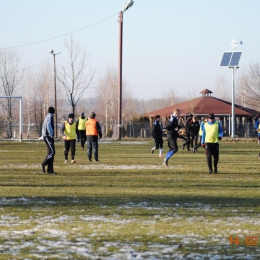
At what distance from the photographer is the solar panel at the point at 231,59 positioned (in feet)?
218

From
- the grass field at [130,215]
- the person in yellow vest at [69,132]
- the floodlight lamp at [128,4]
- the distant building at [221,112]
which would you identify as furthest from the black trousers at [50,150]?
the distant building at [221,112]

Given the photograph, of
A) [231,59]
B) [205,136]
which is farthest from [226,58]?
[205,136]

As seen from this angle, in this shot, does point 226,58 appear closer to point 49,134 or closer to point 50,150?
point 49,134

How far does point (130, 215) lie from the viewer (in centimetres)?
1195

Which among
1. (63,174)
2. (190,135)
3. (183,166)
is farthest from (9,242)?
(190,135)

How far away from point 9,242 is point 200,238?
2.39 m

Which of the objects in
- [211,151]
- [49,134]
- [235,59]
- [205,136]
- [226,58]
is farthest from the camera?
[226,58]

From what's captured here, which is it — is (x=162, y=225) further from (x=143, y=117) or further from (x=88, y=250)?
(x=143, y=117)

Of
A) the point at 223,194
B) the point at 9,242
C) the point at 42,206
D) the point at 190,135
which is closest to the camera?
the point at 9,242

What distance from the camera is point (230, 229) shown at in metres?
10.4

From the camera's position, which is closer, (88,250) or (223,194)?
(88,250)
